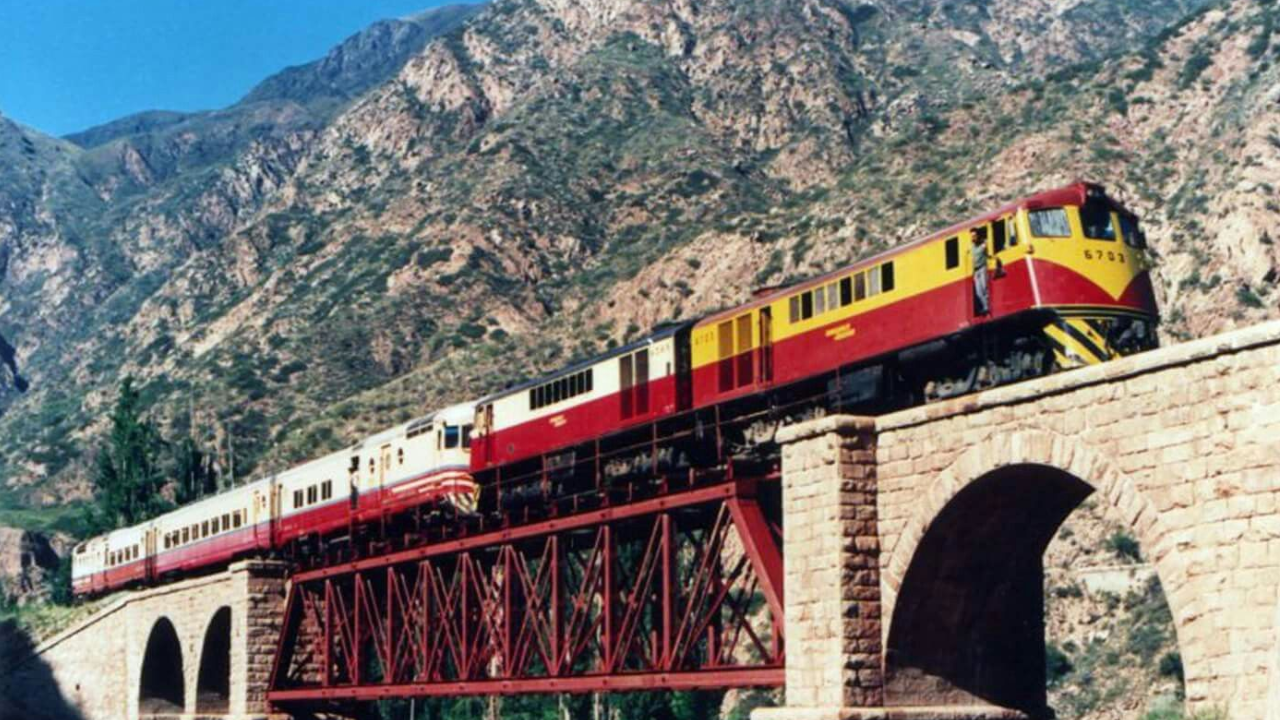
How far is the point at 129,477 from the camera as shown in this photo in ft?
332

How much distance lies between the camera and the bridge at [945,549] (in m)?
22.2

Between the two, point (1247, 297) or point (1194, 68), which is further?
point (1194, 68)

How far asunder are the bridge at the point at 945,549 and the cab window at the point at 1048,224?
518 cm

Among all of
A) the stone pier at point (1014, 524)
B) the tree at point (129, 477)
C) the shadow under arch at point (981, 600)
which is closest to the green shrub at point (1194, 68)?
the tree at point (129, 477)

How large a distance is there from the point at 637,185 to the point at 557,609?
8769 cm

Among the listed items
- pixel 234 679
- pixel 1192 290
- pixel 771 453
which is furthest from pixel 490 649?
pixel 1192 290

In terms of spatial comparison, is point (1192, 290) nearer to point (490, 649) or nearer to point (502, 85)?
point (490, 649)

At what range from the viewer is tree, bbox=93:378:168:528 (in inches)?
3927

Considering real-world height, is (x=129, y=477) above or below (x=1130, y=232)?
above

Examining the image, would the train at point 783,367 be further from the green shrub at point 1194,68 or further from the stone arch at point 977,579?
the green shrub at point 1194,68

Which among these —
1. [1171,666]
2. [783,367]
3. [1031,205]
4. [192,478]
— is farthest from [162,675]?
[1031,205]

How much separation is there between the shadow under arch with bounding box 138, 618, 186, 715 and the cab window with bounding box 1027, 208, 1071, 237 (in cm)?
4988

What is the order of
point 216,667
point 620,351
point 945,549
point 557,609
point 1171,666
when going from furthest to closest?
point 216,667, point 1171,666, point 620,351, point 557,609, point 945,549

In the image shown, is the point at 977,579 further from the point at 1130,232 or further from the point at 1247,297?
the point at 1247,297
